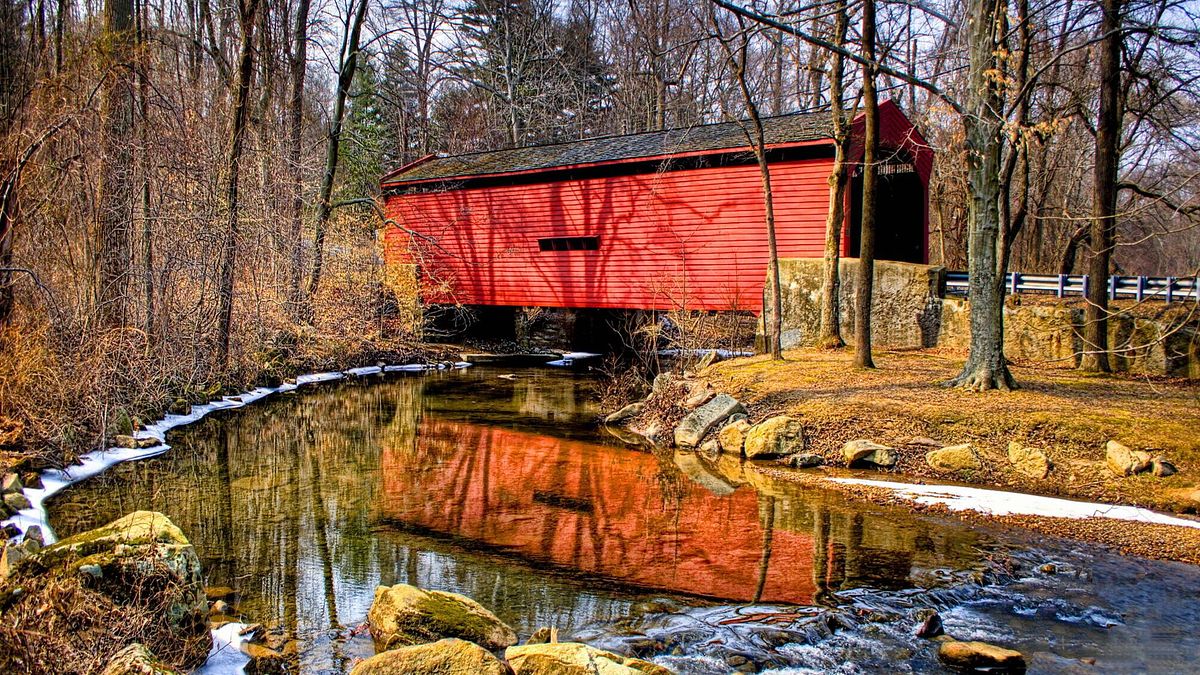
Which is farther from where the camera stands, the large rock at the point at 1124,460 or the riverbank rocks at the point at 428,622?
the large rock at the point at 1124,460

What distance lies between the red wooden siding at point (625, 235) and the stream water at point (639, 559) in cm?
626

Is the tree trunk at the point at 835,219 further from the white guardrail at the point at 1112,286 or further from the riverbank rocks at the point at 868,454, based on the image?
the riverbank rocks at the point at 868,454

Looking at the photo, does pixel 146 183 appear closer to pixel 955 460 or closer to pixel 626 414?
pixel 626 414

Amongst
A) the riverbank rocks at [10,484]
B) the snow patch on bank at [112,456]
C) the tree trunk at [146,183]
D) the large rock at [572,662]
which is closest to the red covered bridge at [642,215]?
the snow patch on bank at [112,456]

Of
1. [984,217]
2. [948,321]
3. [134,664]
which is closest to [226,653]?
[134,664]

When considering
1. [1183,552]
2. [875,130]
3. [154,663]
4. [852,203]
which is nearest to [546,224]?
[852,203]

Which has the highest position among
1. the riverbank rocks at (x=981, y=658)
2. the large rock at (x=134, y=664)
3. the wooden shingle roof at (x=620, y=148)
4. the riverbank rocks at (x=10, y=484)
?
the wooden shingle roof at (x=620, y=148)

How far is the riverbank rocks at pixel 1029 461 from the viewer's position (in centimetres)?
771

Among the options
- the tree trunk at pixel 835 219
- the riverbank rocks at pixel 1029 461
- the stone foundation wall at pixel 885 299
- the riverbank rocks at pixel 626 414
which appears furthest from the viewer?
the stone foundation wall at pixel 885 299

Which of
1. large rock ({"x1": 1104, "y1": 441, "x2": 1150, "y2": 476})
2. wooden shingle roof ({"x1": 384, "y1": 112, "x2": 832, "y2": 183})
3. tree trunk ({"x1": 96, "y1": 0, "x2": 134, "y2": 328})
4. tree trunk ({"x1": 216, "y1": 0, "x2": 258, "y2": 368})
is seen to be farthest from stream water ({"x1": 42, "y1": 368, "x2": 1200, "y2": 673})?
wooden shingle roof ({"x1": 384, "y1": 112, "x2": 832, "y2": 183})

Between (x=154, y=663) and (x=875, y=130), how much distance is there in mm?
11300

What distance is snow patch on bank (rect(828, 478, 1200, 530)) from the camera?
21.9ft

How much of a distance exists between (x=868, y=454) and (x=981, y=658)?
441 centimetres

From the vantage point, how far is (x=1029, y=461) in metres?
7.82
